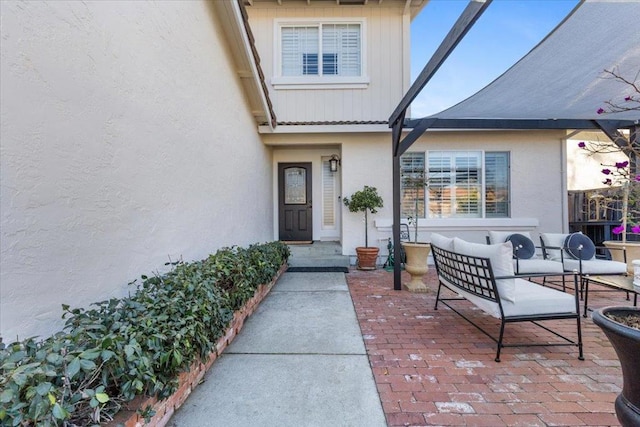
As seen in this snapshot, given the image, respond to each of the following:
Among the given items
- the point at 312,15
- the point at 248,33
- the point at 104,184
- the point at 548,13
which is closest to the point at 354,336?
the point at 104,184

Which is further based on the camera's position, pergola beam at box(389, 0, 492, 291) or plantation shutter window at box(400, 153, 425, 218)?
plantation shutter window at box(400, 153, 425, 218)

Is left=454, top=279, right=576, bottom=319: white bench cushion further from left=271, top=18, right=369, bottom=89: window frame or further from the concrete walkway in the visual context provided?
left=271, top=18, right=369, bottom=89: window frame

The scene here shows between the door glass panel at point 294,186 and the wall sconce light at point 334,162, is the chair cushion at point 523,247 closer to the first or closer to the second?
the wall sconce light at point 334,162

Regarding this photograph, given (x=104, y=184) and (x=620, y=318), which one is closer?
(x=620, y=318)

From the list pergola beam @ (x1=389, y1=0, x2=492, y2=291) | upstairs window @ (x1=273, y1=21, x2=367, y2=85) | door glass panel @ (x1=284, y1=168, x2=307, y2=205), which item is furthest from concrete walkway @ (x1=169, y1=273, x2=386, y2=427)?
upstairs window @ (x1=273, y1=21, x2=367, y2=85)

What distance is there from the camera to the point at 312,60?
7.07 meters

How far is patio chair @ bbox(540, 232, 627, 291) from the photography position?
427 centimetres

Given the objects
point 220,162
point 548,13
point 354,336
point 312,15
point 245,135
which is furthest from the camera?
point 312,15

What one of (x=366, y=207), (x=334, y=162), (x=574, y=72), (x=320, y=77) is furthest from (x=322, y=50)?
(x=574, y=72)

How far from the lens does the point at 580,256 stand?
4.26m

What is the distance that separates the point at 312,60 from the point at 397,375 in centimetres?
675

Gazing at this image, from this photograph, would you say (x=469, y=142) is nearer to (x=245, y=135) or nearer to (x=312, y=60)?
(x=312, y=60)

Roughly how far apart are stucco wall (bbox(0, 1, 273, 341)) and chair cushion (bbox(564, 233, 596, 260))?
5.61m

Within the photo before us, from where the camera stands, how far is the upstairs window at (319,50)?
7000 millimetres
